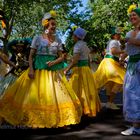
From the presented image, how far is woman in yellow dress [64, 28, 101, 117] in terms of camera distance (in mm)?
8586

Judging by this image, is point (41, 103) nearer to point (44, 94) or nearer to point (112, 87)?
point (44, 94)

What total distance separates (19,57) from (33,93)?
3468mm

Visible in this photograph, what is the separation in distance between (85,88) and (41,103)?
180 cm

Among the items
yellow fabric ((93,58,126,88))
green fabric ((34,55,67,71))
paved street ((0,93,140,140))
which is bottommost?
paved street ((0,93,140,140))

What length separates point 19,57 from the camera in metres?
10.5

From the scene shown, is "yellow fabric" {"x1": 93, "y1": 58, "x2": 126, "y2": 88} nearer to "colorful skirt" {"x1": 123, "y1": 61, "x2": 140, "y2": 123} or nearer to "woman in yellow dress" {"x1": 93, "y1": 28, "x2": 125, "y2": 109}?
"woman in yellow dress" {"x1": 93, "y1": 28, "x2": 125, "y2": 109}

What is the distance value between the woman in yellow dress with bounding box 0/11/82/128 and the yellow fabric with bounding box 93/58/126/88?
2076 mm

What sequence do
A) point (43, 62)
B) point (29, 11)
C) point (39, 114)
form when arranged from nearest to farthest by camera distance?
point (39, 114)
point (43, 62)
point (29, 11)

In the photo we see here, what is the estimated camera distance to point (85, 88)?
873 cm

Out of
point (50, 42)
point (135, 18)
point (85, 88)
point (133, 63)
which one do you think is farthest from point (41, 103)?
point (135, 18)

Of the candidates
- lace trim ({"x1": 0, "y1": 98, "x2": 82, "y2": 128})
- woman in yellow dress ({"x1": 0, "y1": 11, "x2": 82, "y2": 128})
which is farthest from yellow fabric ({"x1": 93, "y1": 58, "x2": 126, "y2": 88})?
lace trim ({"x1": 0, "y1": 98, "x2": 82, "y2": 128})

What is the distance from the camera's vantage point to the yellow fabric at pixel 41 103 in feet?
23.1

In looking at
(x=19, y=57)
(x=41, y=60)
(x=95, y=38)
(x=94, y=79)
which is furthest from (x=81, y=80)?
(x=95, y=38)

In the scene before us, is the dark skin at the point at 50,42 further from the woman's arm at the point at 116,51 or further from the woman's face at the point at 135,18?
the woman's arm at the point at 116,51
